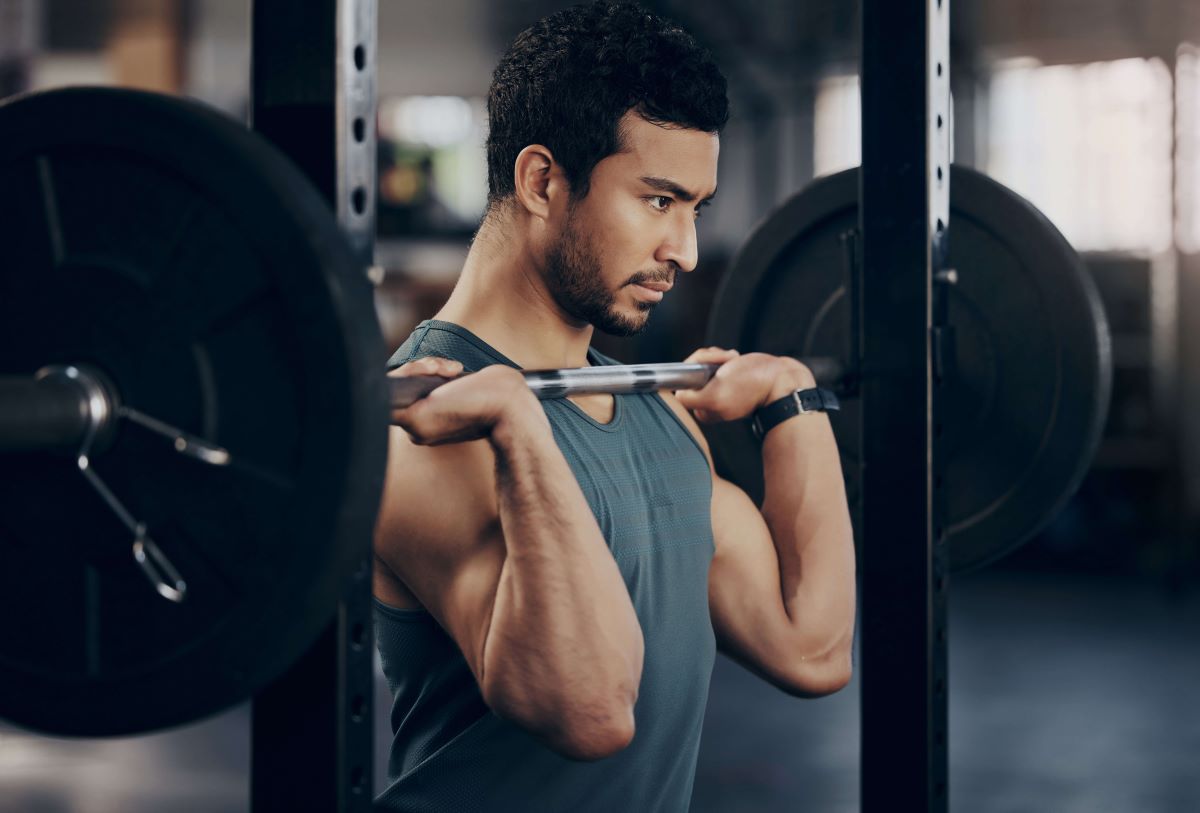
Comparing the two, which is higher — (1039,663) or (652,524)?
(652,524)

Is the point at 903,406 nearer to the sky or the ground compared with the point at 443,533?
nearer to the sky

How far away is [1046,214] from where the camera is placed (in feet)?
14.8

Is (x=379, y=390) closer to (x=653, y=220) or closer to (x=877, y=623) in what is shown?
(x=653, y=220)

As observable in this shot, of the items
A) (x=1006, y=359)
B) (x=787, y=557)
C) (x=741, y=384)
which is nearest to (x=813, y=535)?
(x=787, y=557)

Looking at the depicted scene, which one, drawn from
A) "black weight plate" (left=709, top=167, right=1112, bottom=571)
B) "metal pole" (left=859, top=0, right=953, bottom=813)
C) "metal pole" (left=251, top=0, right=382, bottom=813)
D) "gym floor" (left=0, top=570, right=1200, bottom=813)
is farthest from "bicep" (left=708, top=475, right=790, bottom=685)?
"gym floor" (left=0, top=570, right=1200, bottom=813)

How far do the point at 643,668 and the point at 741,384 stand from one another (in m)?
0.31

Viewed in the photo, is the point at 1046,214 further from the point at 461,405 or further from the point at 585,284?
the point at 461,405

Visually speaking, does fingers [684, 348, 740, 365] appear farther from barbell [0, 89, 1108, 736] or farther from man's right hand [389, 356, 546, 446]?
barbell [0, 89, 1108, 736]

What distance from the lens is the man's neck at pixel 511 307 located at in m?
1.32

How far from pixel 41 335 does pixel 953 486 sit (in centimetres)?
108

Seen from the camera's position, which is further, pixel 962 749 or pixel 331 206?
pixel 962 749

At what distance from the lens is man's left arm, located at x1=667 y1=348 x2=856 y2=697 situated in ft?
4.69

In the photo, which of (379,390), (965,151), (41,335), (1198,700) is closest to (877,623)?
(379,390)

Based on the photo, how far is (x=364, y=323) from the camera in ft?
2.48
